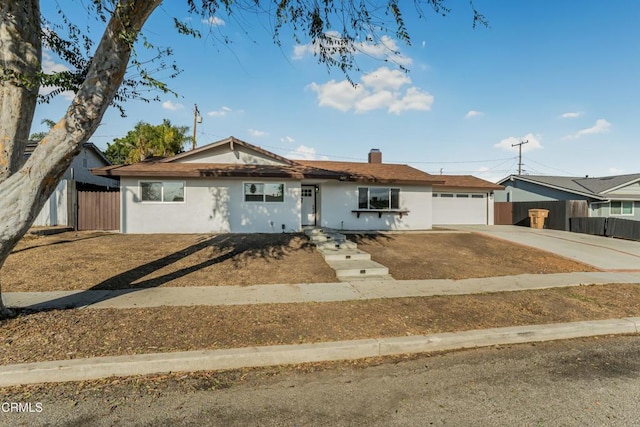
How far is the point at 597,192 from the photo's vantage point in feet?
74.6

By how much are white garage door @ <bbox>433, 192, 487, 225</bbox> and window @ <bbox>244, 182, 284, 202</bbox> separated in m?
12.1

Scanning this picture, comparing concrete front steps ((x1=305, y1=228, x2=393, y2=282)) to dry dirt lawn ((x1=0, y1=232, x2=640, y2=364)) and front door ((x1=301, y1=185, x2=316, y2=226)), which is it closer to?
dry dirt lawn ((x1=0, y1=232, x2=640, y2=364))

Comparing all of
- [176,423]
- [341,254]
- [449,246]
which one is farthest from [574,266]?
[176,423]

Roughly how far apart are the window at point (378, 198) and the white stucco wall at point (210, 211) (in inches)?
144

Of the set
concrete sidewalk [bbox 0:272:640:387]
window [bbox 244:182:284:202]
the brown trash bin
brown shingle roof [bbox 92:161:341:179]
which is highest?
brown shingle roof [bbox 92:161:341:179]

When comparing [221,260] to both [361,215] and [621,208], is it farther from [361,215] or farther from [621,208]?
[621,208]

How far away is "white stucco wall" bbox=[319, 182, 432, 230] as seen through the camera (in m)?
16.4

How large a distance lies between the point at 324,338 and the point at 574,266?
9.90 meters

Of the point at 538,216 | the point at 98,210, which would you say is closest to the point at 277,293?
the point at 98,210

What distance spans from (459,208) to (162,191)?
18495mm

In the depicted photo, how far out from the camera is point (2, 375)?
12.0 feet

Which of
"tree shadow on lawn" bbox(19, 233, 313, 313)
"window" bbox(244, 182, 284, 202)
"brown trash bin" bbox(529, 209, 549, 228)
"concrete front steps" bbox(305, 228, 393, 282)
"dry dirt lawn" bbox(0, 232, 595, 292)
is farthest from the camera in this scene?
"brown trash bin" bbox(529, 209, 549, 228)

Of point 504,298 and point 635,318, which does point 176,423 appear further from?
point 635,318

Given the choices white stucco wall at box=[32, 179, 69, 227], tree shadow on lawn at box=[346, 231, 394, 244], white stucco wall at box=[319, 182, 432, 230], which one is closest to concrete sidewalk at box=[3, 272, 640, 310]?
tree shadow on lawn at box=[346, 231, 394, 244]
